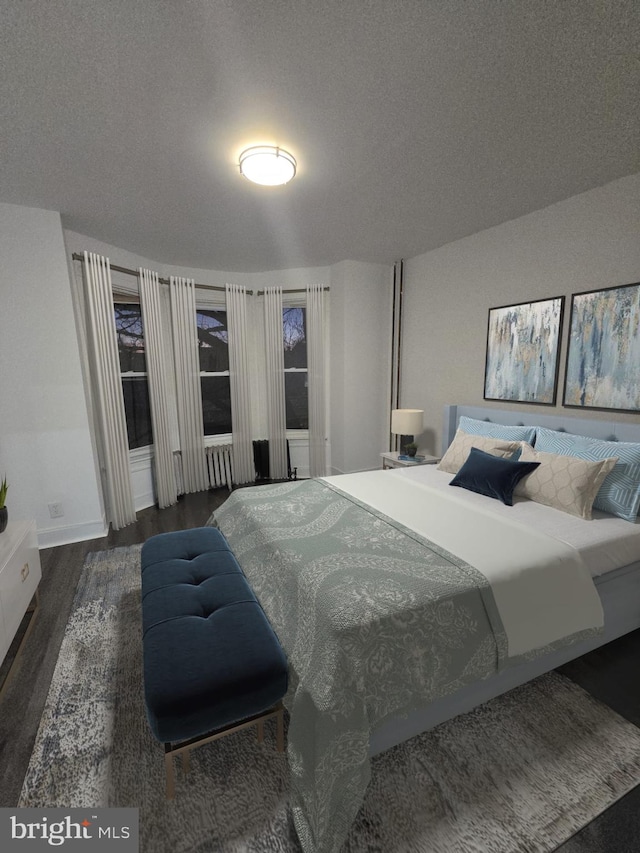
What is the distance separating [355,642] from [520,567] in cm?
82

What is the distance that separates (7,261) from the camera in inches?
108

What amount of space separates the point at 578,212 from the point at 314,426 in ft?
10.7

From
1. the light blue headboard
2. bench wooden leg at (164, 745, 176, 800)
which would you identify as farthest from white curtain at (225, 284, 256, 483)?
bench wooden leg at (164, 745, 176, 800)

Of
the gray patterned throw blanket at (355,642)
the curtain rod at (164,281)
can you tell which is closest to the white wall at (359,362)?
the curtain rod at (164,281)

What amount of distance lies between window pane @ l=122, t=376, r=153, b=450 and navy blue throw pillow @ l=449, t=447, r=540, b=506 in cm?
331

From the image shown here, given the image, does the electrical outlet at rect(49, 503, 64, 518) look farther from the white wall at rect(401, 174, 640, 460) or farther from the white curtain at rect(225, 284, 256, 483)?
the white wall at rect(401, 174, 640, 460)

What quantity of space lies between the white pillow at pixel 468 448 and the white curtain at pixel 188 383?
285 cm

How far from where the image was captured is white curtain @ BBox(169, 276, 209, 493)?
166 inches

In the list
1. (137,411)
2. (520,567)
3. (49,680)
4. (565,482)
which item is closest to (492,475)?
(565,482)

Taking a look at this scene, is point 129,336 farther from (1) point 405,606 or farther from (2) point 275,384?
(1) point 405,606

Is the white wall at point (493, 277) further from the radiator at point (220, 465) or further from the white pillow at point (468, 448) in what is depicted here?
the radiator at point (220, 465)

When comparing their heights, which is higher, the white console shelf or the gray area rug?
the white console shelf

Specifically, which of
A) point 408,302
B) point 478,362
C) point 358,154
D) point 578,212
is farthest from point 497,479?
point 408,302
